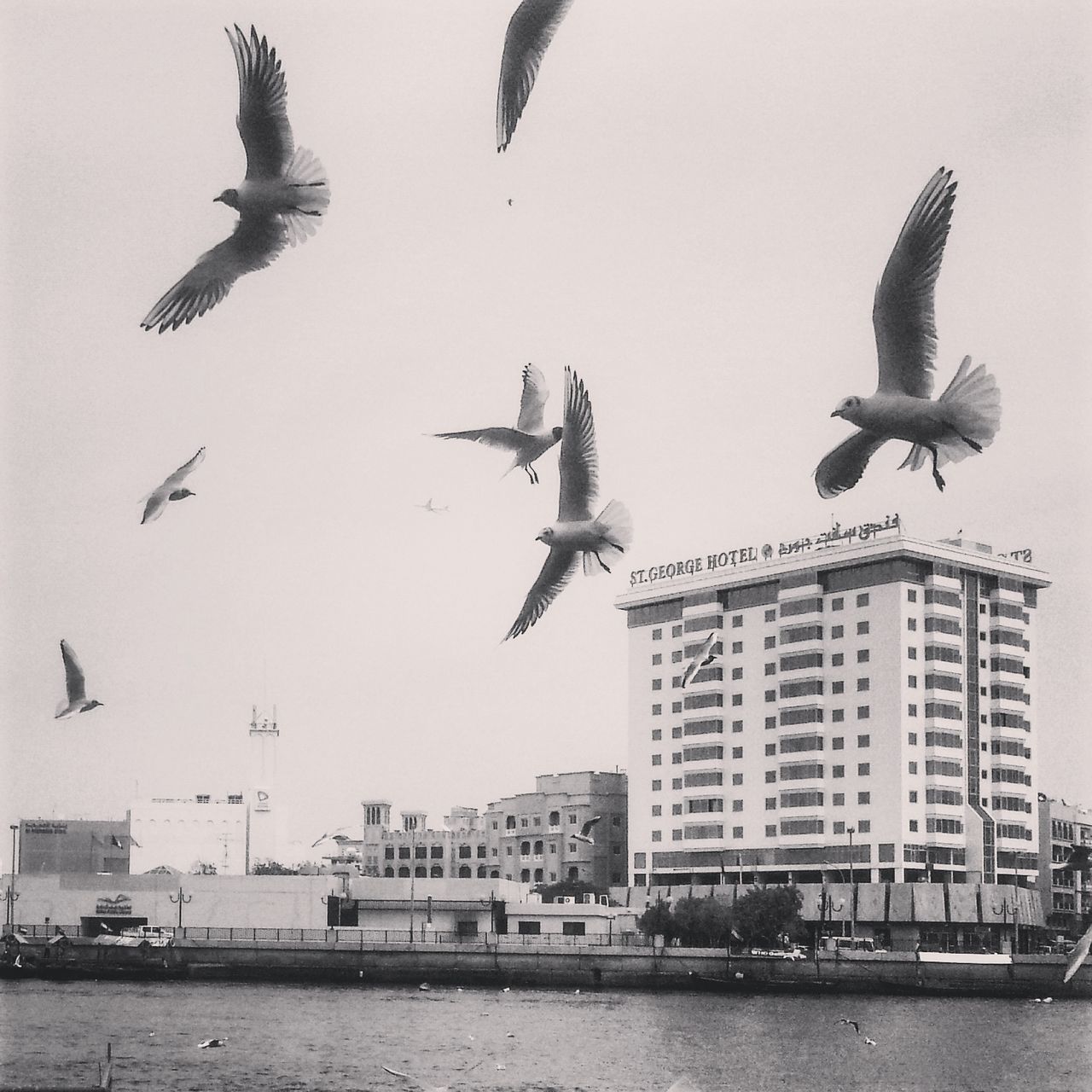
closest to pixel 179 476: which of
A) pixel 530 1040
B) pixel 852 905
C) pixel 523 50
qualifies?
pixel 523 50

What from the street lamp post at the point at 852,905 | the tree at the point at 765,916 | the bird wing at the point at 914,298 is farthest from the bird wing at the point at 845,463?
the street lamp post at the point at 852,905

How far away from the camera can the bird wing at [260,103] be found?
10.2m

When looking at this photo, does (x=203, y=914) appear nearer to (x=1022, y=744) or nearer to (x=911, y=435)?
(x=1022, y=744)

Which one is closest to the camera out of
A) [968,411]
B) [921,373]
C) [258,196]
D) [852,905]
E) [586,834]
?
[968,411]

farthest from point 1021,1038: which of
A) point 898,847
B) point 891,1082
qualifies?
point 898,847

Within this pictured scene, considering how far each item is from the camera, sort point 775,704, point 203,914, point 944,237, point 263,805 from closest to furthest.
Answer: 1. point 944,237
2. point 203,914
3. point 775,704
4. point 263,805

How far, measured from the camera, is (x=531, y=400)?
41.7 feet

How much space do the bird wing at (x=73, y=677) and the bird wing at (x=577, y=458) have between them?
5.39 m

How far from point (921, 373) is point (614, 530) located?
2344 mm

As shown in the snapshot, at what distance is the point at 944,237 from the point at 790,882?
6493 centimetres

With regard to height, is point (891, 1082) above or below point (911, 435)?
below

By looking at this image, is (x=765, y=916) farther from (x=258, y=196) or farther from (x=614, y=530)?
(x=258, y=196)

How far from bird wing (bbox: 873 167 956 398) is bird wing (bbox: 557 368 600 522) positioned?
8.32 feet

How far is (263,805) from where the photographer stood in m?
102
